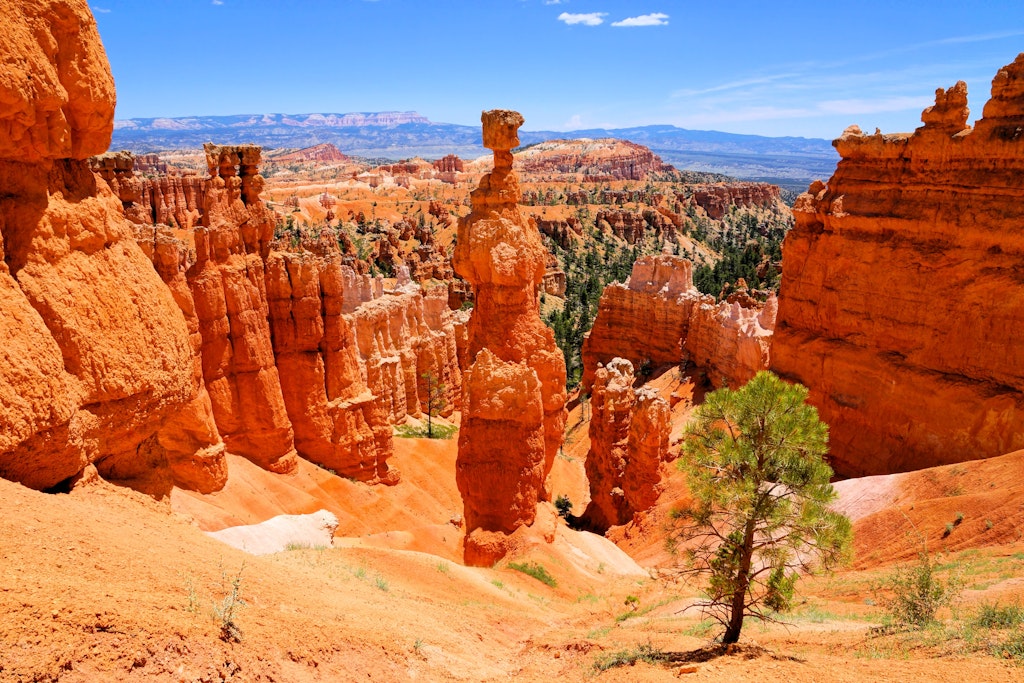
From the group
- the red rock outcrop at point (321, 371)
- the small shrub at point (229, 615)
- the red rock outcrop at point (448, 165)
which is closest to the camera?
the small shrub at point (229, 615)

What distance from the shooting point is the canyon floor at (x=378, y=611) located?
5.48 meters

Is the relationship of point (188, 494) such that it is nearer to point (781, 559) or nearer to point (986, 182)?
point (781, 559)

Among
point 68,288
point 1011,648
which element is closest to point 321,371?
point 68,288

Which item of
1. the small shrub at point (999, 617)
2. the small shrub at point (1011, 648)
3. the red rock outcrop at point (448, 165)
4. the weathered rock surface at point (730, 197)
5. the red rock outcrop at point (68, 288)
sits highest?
the red rock outcrop at point (448, 165)

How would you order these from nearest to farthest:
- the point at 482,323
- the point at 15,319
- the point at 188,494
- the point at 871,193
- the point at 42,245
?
the point at 15,319 < the point at 42,245 < the point at 188,494 < the point at 482,323 < the point at 871,193

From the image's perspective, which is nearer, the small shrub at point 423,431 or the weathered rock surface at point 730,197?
the small shrub at point 423,431

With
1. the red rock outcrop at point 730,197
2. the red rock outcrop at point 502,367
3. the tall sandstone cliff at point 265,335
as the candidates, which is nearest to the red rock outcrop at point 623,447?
the red rock outcrop at point 502,367

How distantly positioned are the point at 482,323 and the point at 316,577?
9809 mm

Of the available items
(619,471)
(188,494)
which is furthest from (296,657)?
(619,471)

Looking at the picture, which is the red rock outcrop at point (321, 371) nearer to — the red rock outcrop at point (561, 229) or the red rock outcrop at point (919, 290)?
the red rock outcrop at point (919, 290)

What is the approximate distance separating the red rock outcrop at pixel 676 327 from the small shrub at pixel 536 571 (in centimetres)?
1861

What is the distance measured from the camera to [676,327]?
39469mm

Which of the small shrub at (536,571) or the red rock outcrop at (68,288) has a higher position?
the red rock outcrop at (68,288)

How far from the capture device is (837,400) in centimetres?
2466
